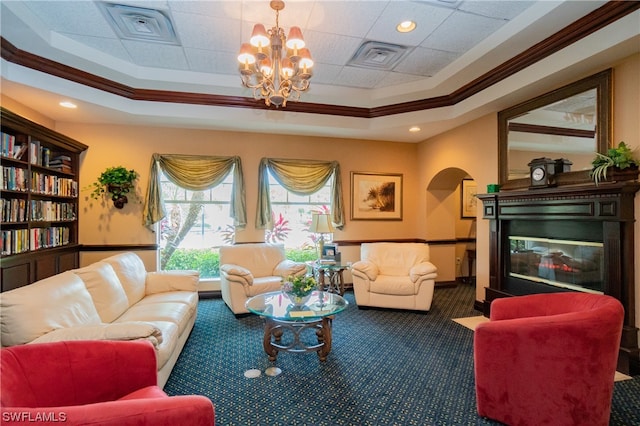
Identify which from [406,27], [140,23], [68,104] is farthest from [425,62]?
[68,104]

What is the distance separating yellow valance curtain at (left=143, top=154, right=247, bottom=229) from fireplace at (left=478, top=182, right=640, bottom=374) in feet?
12.0

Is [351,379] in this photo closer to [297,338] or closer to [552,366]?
[297,338]

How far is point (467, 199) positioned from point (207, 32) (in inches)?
219

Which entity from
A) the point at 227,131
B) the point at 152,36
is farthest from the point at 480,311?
the point at 152,36

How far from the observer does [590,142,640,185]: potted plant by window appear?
9.04 ft

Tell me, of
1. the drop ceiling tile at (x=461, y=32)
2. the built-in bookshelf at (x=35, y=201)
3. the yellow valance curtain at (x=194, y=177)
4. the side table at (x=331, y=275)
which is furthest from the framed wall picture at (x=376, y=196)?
the built-in bookshelf at (x=35, y=201)

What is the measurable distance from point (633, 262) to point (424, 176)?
3444 mm

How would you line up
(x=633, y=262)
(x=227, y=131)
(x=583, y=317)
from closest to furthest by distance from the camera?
(x=583, y=317) < (x=633, y=262) < (x=227, y=131)

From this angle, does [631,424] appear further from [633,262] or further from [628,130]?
[628,130]

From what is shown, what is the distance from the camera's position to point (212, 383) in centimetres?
258

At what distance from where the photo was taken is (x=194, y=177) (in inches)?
201

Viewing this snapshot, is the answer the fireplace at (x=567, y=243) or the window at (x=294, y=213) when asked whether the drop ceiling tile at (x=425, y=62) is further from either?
the window at (x=294, y=213)

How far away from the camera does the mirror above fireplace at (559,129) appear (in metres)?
3.04

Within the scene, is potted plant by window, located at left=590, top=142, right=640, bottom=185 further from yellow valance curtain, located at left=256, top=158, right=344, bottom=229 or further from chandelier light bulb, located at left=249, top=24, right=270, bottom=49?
yellow valance curtain, located at left=256, top=158, right=344, bottom=229
